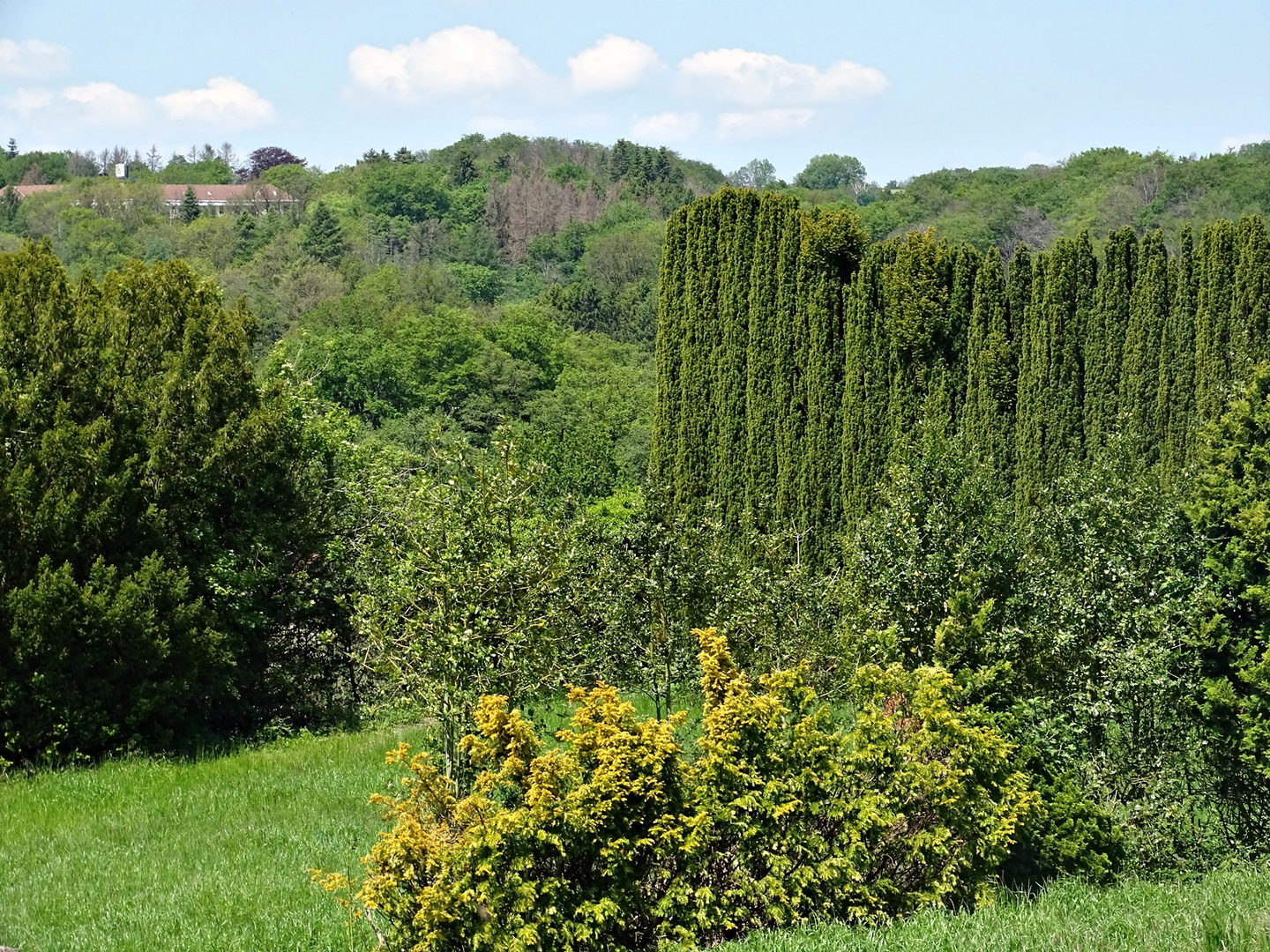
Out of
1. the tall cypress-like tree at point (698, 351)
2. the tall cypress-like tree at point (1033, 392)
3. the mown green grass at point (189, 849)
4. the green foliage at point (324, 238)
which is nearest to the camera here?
the mown green grass at point (189, 849)

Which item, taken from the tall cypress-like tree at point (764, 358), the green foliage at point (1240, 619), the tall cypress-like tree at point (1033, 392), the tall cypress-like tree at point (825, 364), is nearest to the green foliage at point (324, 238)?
the tall cypress-like tree at point (764, 358)

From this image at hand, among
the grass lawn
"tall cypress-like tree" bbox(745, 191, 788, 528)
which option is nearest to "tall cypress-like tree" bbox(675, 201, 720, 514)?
"tall cypress-like tree" bbox(745, 191, 788, 528)

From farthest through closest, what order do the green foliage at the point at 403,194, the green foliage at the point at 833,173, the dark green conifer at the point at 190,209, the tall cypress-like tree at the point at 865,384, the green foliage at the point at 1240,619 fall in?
the green foliage at the point at 833,173 → the green foliage at the point at 403,194 → the dark green conifer at the point at 190,209 → the tall cypress-like tree at the point at 865,384 → the green foliage at the point at 1240,619

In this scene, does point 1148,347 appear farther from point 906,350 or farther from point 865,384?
point 865,384

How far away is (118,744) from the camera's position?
18.8 m

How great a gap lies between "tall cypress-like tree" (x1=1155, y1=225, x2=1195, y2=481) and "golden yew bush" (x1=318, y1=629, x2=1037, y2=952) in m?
17.8

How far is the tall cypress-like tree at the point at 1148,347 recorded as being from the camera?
25844 mm

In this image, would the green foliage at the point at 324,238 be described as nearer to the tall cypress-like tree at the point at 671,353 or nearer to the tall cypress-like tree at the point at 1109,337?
the tall cypress-like tree at the point at 671,353

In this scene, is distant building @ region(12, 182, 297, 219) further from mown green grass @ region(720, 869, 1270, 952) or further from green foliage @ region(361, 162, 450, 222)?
mown green grass @ region(720, 869, 1270, 952)

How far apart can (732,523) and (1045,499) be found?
8611mm

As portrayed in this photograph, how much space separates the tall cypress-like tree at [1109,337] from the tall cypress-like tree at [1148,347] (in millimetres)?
274

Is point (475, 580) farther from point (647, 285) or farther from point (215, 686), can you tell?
point (647, 285)

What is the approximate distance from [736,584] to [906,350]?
43.7 feet

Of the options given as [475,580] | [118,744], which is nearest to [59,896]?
[475,580]
